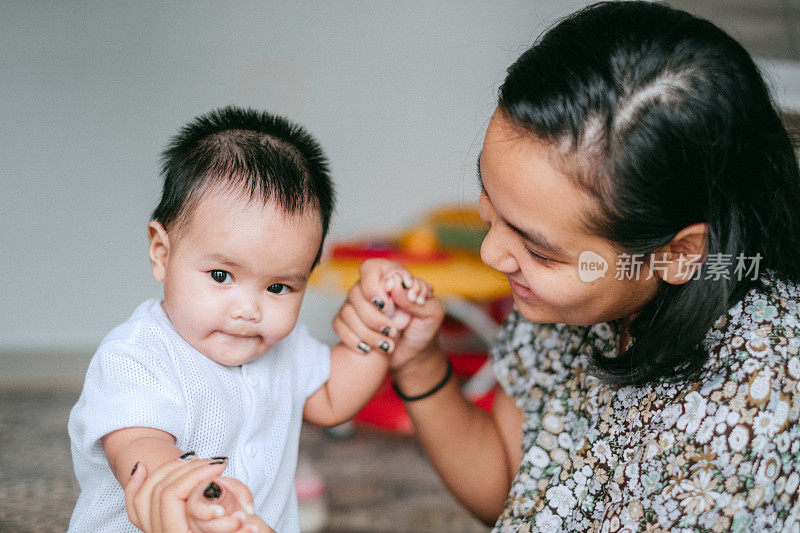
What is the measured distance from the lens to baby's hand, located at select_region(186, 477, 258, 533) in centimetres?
65

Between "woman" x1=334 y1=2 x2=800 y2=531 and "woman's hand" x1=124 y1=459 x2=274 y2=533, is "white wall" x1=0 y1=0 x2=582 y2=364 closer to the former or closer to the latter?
"woman" x1=334 y1=2 x2=800 y2=531

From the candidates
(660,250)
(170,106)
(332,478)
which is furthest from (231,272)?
(170,106)

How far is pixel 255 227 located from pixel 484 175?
1.03ft

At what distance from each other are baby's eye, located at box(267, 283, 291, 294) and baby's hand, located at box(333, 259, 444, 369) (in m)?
0.16

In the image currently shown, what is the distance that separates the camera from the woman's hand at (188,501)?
2.15 ft

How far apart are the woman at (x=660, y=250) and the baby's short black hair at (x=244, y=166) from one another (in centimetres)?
27

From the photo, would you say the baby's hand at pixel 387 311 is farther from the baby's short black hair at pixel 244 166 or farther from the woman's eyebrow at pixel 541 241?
the woman's eyebrow at pixel 541 241

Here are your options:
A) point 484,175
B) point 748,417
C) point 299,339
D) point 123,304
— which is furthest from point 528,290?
point 123,304

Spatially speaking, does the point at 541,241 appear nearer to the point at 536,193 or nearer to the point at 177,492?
the point at 536,193

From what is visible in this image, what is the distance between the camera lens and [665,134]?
0.81 meters

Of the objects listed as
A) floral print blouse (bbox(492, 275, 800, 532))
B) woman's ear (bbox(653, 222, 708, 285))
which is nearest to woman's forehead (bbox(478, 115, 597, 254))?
woman's ear (bbox(653, 222, 708, 285))

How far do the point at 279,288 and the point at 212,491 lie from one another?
383mm

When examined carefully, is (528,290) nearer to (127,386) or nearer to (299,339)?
(299,339)

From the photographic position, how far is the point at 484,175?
0.91 metres
